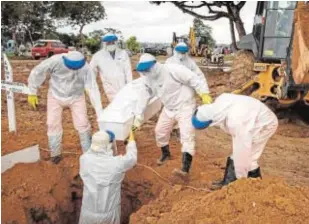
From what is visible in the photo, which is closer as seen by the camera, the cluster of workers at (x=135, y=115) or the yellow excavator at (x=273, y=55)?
the cluster of workers at (x=135, y=115)

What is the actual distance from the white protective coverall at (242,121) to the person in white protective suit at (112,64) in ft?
7.69

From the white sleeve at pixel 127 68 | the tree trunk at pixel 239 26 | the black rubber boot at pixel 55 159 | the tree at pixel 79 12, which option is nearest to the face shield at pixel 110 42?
the white sleeve at pixel 127 68

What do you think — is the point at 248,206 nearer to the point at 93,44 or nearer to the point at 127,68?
the point at 127,68

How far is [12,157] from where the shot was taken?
5.98m

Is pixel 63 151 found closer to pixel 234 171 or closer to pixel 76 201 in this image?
pixel 76 201

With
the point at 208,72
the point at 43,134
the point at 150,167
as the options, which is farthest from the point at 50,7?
the point at 150,167

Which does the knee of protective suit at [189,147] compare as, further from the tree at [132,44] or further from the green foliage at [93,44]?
the tree at [132,44]

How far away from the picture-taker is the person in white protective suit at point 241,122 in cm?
504

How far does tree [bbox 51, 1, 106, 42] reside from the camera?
108 ft

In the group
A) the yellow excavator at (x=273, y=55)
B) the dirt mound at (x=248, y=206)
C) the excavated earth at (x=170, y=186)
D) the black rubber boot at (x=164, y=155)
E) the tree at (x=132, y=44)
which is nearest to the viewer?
the dirt mound at (x=248, y=206)

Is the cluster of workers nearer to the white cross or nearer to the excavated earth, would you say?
the white cross

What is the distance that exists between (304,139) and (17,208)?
220 inches

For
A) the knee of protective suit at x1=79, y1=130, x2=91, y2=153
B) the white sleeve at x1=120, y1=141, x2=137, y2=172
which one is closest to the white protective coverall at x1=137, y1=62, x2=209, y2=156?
the knee of protective suit at x1=79, y1=130, x2=91, y2=153

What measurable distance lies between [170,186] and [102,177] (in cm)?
112
